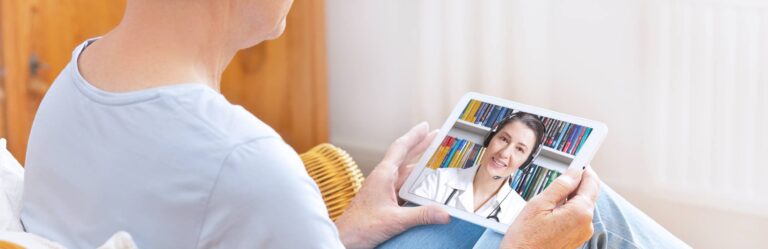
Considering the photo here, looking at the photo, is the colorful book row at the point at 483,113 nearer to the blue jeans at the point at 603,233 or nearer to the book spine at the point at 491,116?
the book spine at the point at 491,116

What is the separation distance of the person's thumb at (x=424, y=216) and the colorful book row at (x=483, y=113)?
0.16 m

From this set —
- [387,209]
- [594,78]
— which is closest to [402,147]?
[387,209]

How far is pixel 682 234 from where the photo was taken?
2328 millimetres

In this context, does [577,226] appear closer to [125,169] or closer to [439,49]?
[125,169]

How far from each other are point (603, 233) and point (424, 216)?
0.25 meters

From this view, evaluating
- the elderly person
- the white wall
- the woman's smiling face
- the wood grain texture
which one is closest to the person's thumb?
the woman's smiling face

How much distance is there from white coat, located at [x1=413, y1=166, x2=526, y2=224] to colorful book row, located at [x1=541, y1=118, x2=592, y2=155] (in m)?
0.09

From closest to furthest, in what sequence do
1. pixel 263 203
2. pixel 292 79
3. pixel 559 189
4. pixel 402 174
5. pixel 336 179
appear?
pixel 263 203 < pixel 559 189 < pixel 402 174 < pixel 336 179 < pixel 292 79

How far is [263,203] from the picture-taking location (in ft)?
2.73

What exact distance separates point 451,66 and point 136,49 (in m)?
1.74

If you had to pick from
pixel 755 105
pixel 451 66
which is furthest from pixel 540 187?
A: pixel 451 66

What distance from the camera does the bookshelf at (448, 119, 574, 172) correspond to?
1336mm

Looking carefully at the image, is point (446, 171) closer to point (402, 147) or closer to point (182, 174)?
point (402, 147)

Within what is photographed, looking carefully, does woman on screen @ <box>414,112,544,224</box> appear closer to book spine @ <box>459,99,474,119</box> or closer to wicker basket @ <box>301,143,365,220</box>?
book spine @ <box>459,99,474,119</box>
